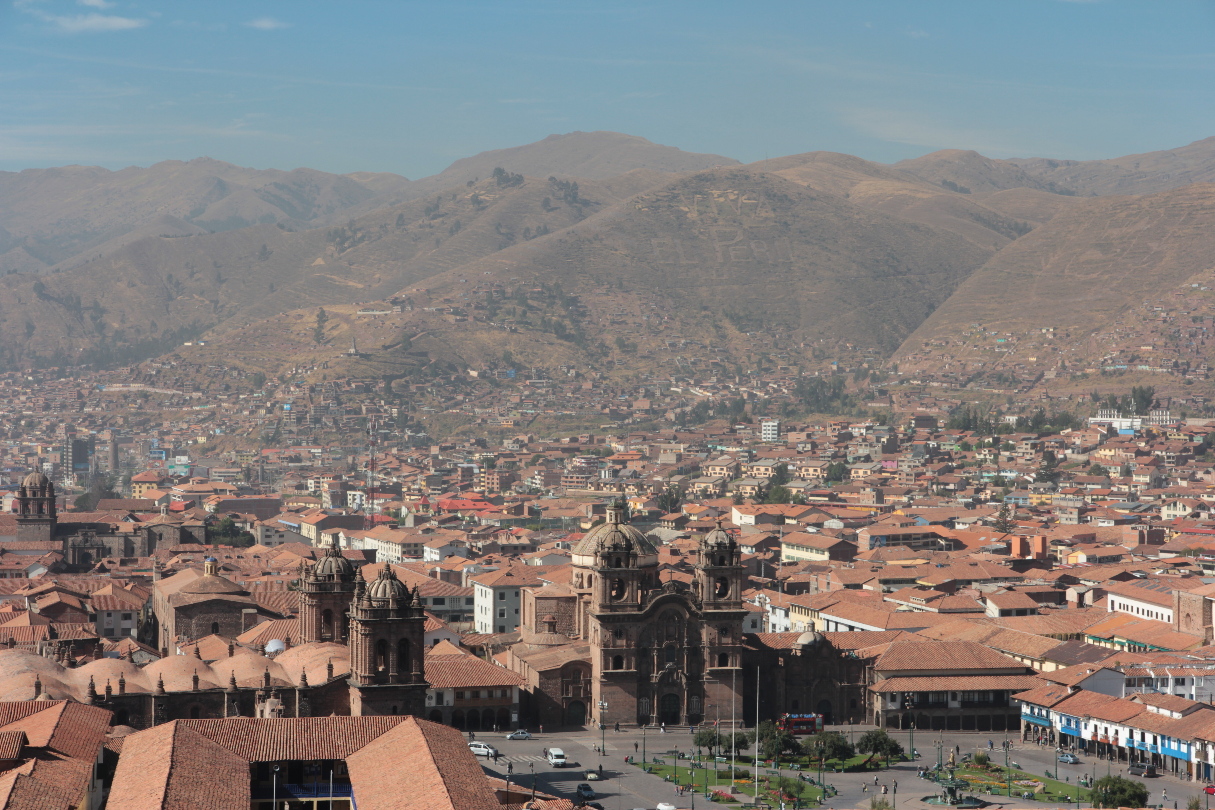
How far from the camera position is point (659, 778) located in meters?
62.2

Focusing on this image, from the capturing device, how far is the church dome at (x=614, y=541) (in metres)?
72.8

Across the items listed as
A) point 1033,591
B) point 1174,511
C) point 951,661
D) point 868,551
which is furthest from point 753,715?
point 1174,511

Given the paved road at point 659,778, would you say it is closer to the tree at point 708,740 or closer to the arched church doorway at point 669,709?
the tree at point 708,740

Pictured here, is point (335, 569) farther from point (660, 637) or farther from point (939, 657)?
point (939, 657)

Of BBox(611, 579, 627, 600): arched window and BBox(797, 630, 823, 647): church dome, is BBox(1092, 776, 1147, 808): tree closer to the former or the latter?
BBox(797, 630, 823, 647): church dome

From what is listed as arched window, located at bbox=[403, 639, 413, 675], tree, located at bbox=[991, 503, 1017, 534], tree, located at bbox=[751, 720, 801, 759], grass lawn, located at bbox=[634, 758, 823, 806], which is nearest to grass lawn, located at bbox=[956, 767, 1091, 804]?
grass lawn, located at bbox=[634, 758, 823, 806]

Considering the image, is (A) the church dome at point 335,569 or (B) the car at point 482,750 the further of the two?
(A) the church dome at point 335,569

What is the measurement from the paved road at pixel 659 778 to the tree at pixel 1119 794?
1.77m

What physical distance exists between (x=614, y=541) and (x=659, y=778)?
1282 centimetres

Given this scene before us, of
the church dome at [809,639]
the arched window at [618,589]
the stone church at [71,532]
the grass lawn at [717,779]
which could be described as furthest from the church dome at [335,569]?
the stone church at [71,532]

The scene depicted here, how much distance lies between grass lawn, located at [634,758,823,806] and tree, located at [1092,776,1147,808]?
882 cm

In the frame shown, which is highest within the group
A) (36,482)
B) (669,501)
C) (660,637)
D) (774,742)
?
(36,482)

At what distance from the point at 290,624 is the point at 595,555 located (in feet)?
41.4

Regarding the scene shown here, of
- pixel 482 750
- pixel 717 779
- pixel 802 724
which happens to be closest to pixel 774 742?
pixel 717 779
